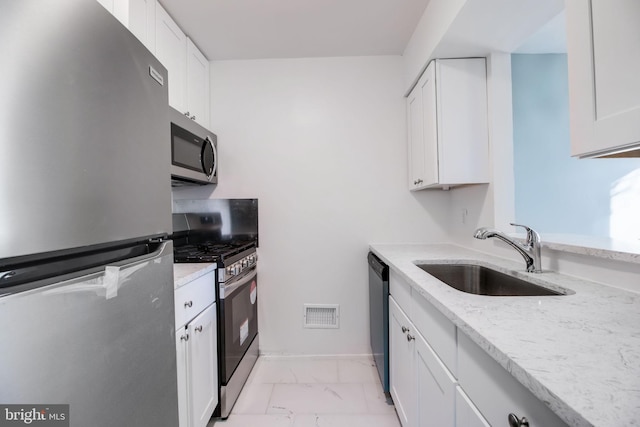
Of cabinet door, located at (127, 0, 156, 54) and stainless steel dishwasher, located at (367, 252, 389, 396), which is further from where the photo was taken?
stainless steel dishwasher, located at (367, 252, 389, 396)

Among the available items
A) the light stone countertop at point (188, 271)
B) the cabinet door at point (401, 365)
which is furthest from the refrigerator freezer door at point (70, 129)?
the cabinet door at point (401, 365)

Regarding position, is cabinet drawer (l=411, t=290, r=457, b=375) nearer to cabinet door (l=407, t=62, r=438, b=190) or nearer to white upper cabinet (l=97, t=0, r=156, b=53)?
cabinet door (l=407, t=62, r=438, b=190)

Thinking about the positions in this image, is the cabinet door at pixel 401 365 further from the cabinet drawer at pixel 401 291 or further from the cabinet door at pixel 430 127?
the cabinet door at pixel 430 127

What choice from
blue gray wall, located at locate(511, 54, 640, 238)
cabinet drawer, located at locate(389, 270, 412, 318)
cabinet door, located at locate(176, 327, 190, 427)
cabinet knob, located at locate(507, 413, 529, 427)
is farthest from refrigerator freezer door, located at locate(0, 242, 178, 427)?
blue gray wall, located at locate(511, 54, 640, 238)

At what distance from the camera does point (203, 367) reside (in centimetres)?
141

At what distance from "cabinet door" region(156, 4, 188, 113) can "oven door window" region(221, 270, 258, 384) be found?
1.33 metres

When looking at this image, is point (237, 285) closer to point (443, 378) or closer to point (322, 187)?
point (322, 187)

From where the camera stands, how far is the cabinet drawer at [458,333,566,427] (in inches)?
20.0

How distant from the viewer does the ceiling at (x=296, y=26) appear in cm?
171

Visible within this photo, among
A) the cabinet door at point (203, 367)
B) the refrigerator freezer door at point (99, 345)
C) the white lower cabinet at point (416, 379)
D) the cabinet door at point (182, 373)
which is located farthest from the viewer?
the cabinet door at point (203, 367)

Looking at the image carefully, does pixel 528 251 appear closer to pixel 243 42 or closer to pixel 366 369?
pixel 366 369

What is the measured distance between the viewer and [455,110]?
174 centimetres

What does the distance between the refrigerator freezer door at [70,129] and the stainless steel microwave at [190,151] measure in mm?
958

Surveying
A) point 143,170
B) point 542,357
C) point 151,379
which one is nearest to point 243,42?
point 143,170
